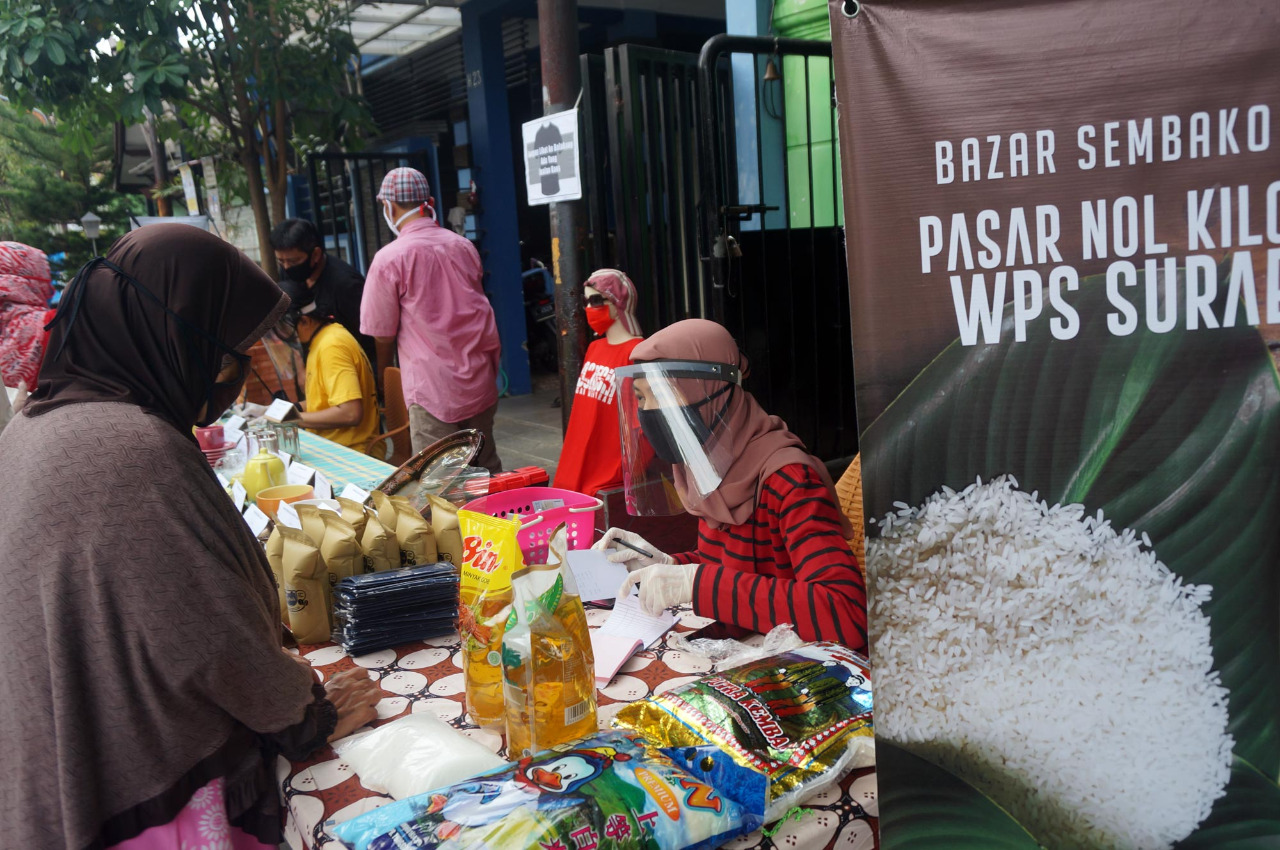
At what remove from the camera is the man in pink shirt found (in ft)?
14.5

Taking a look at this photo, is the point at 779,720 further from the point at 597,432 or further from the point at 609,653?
the point at 597,432

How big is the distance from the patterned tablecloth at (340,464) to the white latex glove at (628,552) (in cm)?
122

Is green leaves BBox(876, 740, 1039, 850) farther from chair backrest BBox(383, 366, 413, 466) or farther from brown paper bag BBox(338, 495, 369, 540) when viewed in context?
chair backrest BBox(383, 366, 413, 466)

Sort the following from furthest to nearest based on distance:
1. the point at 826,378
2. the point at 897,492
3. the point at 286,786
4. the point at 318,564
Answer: the point at 826,378, the point at 318,564, the point at 286,786, the point at 897,492

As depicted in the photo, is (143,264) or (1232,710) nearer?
(1232,710)

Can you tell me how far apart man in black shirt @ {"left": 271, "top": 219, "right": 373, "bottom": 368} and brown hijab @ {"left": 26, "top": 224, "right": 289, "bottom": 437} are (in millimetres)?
2793

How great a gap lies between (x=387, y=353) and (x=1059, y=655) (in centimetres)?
440

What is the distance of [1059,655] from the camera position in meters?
1.14

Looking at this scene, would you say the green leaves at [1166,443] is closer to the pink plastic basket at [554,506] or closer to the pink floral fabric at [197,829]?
the pink plastic basket at [554,506]

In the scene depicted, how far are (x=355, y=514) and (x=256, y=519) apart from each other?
68cm

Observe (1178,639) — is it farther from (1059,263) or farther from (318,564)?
(318,564)

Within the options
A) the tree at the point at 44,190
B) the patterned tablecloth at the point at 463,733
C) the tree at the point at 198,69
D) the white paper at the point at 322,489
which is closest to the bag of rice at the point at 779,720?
the patterned tablecloth at the point at 463,733

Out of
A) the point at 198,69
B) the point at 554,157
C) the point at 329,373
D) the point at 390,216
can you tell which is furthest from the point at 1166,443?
the point at 198,69

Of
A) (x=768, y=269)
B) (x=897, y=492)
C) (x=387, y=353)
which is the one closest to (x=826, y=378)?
(x=768, y=269)
